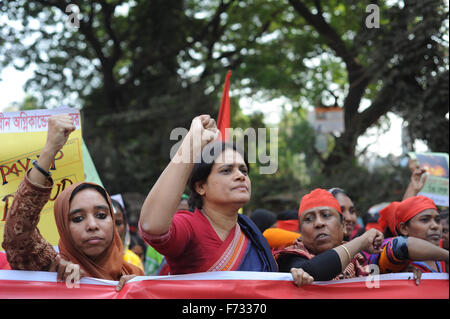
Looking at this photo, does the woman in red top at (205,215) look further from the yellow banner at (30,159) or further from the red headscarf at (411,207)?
the red headscarf at (411,207)

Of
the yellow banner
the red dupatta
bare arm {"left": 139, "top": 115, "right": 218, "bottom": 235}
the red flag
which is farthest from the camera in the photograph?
the red flag

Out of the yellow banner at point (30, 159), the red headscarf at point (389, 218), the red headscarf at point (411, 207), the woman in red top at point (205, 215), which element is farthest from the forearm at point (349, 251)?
the yellow banner at point (30, 159)

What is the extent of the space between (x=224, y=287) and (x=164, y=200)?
1.84ft

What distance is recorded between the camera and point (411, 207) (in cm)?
334

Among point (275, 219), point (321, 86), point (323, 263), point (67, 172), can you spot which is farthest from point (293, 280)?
point (321, 86)

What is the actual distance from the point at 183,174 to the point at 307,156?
11.2 meters

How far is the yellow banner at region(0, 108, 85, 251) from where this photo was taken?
2.91 metres

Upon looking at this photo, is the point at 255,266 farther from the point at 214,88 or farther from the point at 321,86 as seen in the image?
the point at 321,86

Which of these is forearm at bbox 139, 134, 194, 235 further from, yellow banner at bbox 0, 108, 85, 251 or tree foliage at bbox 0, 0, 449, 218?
tree foliage at bbox 0, 0, 449, 218

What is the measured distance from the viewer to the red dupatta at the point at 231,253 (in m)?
2.42

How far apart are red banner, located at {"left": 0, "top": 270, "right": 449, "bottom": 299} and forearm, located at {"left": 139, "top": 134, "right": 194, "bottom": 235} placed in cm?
41

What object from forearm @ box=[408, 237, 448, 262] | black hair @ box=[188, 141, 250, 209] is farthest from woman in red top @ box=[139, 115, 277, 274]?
forearm @ box=[408, 237, 448, 262]

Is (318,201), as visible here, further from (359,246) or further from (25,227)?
(25,227)

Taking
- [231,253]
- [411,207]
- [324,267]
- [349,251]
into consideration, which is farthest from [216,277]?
[411,207]
